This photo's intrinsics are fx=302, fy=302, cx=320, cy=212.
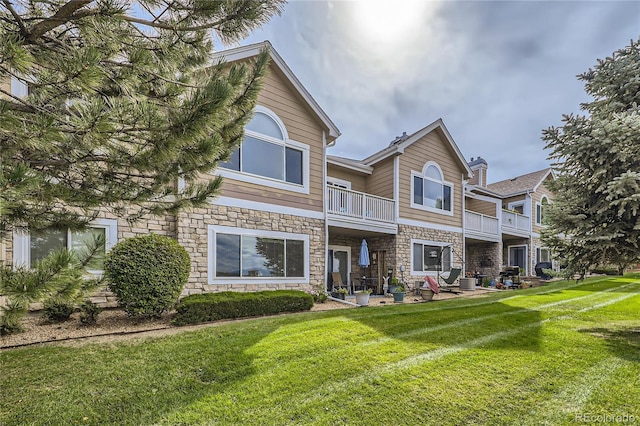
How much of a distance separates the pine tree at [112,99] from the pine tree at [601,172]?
597 centimetres

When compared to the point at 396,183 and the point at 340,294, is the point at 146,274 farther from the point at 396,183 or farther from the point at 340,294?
the point at 396,183

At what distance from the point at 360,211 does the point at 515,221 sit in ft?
41.2

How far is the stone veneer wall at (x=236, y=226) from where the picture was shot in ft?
26.9

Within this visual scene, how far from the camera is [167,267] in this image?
664 cm

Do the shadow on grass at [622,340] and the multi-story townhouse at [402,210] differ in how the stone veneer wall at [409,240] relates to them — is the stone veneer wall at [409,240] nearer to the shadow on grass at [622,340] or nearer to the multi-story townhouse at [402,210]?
the multi-story townhouse at [402,210]

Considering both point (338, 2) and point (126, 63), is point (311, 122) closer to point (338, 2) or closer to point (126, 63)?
point (338, 2)

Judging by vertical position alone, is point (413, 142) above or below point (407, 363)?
above

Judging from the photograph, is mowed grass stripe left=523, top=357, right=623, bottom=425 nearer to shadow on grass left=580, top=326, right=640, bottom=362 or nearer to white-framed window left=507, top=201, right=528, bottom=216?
shadow on grass left=580, top=326, right=640, bottom=362

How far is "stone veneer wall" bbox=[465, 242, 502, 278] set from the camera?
57.0 feet

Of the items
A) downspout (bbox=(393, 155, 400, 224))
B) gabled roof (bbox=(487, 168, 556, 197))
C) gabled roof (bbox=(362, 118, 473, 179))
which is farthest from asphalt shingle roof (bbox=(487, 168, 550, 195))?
downspout (bbox=(393, 155, 400, 224))

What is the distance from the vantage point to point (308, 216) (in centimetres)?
1062

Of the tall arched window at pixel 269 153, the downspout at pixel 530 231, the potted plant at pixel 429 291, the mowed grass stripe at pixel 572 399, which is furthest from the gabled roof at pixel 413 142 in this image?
the mowed grass stripe at pixel 572 399

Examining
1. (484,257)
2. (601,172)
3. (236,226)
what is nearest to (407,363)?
(601,172)

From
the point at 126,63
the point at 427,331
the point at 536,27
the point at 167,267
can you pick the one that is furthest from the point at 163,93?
the point at 536,27
